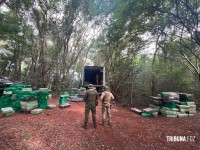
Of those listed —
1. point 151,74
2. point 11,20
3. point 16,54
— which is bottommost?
point 151,74

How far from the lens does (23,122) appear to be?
573cm

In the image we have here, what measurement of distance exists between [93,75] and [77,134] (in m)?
9.22

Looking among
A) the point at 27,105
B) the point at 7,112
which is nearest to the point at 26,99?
the point at 27,105

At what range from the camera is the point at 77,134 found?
17.2 feet

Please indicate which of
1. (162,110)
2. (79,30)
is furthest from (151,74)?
(79,30)

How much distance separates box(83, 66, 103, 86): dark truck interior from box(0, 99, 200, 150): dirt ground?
6656 millimetres

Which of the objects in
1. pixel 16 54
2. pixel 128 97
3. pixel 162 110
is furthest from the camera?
pixel 16 54

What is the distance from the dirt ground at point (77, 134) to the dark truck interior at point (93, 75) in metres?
6.66

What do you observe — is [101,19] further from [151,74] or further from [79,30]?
[151,74]

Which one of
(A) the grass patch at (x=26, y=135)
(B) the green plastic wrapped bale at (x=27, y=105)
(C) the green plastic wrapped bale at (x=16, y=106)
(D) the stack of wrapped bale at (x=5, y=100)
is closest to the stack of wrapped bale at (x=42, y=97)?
(B) the green plastic wrapped bale at (x=27, y=105)

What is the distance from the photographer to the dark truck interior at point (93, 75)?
13.6m

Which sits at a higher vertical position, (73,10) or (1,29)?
(73,10)

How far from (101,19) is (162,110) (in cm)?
1027

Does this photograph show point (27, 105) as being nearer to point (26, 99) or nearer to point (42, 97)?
point (26, 99)
